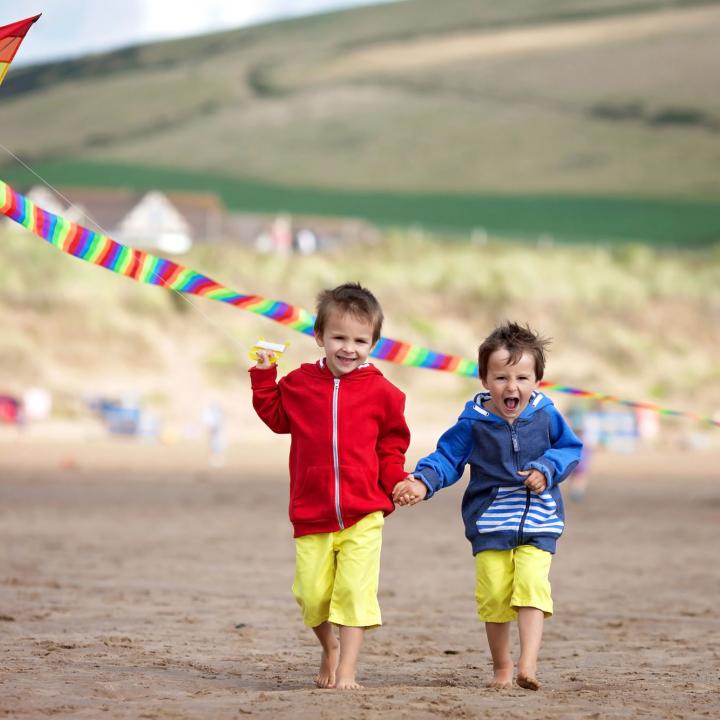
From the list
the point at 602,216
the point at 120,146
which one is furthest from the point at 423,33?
the point at 602,216

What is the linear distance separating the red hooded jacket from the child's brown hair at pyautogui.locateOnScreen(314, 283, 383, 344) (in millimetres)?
191

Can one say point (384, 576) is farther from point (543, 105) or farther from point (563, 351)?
point (543, 105)

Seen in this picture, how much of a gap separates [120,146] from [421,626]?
243ft

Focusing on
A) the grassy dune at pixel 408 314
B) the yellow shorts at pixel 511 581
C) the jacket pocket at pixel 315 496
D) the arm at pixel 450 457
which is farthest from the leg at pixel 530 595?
the grassy dune at pixel 408 314

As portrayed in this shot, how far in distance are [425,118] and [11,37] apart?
257 feet

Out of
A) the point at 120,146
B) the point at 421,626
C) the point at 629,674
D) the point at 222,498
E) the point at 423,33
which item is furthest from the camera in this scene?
the point at 423,33

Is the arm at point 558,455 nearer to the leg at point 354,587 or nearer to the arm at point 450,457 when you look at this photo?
the arm at point 450,457

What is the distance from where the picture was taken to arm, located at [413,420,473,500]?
6.21 m

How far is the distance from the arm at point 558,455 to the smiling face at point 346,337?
0.79 metres

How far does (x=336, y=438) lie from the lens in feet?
19.9

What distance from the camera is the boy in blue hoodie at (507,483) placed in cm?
615

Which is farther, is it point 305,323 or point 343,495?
point 305,323

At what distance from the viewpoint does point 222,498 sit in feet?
60.9

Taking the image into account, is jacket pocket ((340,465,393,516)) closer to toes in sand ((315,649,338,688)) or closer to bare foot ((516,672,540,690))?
toes in sand ((315,649,338,688))
